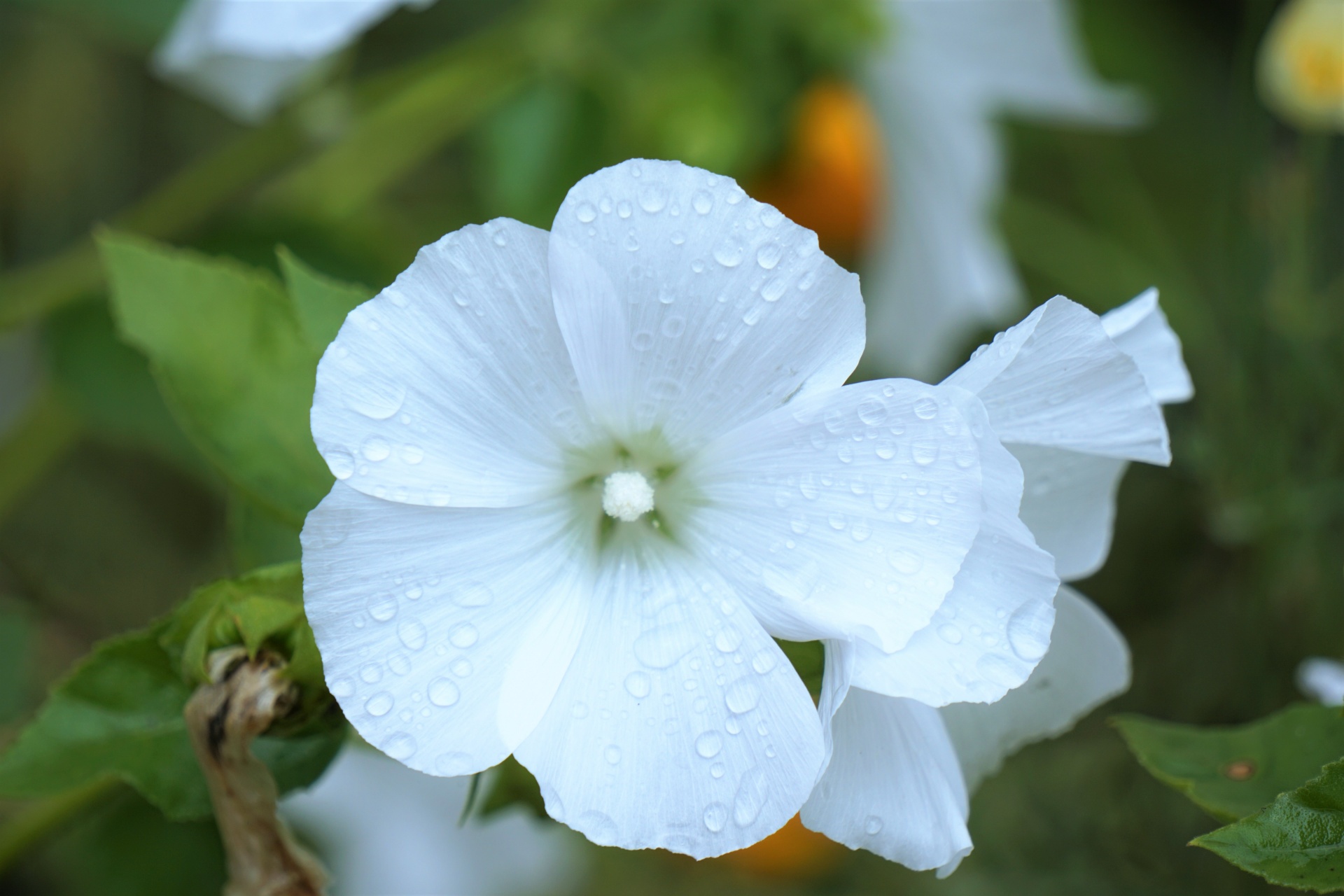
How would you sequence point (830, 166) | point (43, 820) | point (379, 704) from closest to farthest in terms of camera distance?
point (379, 704) < point (43, 820) < point (830, 166)

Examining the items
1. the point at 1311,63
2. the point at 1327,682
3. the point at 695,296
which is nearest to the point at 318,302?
the point at 695,296

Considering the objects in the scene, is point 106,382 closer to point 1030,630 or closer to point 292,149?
point 292,149

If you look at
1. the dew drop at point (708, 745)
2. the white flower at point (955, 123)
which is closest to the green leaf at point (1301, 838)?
the dew drop at point (708, 745)

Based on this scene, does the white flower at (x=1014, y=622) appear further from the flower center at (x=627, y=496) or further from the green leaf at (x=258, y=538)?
the green leaf at (x=258, y=538)

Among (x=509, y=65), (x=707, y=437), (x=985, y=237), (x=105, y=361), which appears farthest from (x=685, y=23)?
(x=707, y=437)

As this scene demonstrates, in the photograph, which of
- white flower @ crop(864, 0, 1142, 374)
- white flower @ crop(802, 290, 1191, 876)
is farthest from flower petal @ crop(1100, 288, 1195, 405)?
white flower @ crop(864, 0, 1142, 374)

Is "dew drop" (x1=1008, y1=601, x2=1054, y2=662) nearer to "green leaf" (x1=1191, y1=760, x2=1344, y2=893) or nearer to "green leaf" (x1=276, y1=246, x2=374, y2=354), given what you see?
"green leaf" (x1=1191, y1=760, x2=1344, y2=893)
